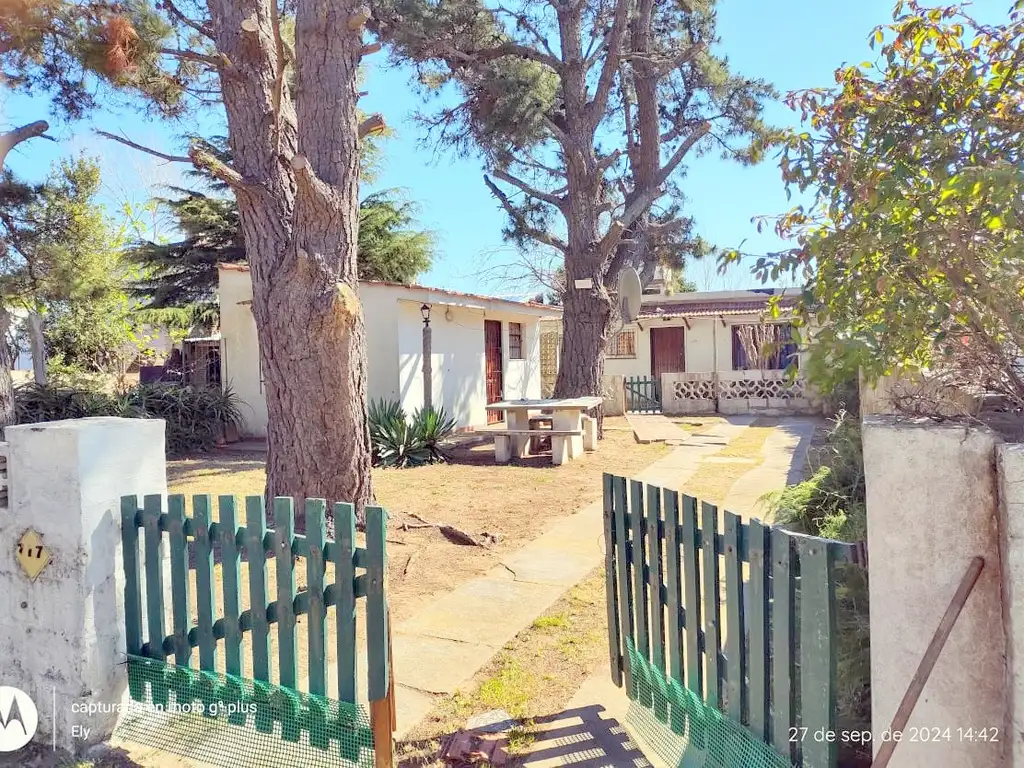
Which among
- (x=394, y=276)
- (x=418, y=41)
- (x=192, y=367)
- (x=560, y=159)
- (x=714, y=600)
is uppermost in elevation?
(x=418, y=41)

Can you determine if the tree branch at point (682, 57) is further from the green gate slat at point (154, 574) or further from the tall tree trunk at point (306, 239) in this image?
the green gate slat at point (154, 574)

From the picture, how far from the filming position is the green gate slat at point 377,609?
2.46m

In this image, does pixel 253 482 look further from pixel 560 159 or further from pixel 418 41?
pixel 560 159

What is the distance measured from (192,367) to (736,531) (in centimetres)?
1486

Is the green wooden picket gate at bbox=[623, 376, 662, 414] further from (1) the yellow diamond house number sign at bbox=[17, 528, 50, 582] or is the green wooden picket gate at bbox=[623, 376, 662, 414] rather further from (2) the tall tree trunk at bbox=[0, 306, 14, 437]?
(1) the yellow diamond house number sign at bbox=[17, 528, 50, 582]

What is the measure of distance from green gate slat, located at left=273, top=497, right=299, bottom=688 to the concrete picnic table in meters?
7.43

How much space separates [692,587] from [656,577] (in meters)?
0.27

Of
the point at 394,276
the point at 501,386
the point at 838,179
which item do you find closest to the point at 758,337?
the point at 501,386

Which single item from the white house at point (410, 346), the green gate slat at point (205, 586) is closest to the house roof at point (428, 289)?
the white house at point (410, 346)

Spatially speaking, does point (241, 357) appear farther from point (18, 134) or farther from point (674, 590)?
point (674, 590)

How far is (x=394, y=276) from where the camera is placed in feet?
63.0

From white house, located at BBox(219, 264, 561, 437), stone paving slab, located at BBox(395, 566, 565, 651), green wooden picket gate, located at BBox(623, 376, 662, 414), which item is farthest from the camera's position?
green wooden picket gate, located at BBox(623, 376, 662, 414)

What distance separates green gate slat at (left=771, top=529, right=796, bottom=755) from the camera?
1.99 meters

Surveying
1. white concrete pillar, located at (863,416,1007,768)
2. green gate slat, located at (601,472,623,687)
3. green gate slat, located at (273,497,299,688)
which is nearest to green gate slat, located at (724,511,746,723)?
white concrete pillar, located at (863,416,1007,768)
